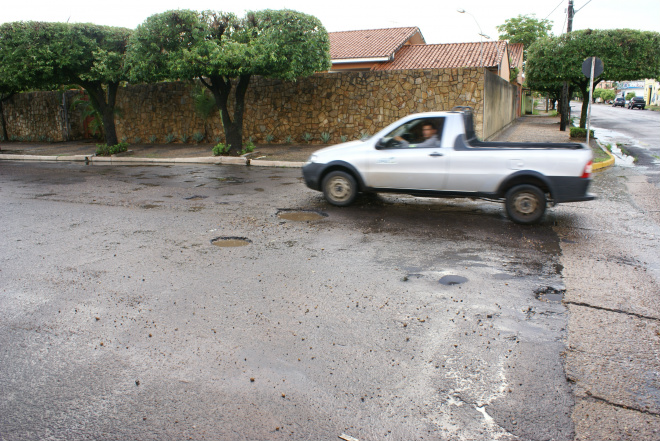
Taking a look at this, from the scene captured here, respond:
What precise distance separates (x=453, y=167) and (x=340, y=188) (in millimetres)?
2068

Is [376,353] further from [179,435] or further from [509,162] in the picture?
[509,162]

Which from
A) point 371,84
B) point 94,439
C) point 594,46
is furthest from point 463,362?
point 594,46

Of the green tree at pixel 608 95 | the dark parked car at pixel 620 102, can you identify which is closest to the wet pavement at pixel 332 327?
the dark parked car at pixel 620 102

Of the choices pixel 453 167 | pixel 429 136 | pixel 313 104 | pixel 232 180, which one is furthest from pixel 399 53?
pixel 453 167

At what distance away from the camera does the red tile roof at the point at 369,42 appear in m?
30.4

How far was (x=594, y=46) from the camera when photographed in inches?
827

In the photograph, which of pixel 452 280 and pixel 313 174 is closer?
pixel 452 280

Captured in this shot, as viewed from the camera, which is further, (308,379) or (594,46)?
(594,46)

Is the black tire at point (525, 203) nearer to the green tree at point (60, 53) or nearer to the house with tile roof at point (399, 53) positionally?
the green tree at point (60, 53)

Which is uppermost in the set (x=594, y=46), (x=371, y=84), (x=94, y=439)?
(x=594, y=46)

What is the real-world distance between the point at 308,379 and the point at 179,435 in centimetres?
95

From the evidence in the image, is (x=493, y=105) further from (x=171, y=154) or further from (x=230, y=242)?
(x=230, y=242)

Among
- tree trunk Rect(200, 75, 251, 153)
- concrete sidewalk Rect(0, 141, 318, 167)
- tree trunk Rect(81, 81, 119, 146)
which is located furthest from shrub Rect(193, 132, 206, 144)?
tree trunk Rect(200, 75, 251, 153)

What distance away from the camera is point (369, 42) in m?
32.7
